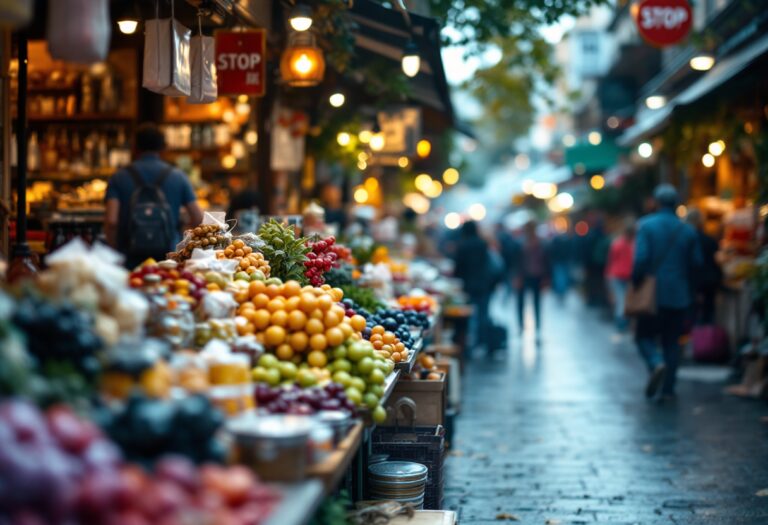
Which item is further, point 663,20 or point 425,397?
point 663,20

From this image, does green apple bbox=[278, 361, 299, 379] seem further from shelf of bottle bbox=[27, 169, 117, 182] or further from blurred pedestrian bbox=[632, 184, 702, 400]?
shelf of bottle bbox=[27, 169, 117, 182]

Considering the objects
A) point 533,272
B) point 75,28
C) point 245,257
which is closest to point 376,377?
point 245,257

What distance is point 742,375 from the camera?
13.1 m

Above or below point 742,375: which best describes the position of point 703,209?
above

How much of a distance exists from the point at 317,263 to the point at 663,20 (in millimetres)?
7918

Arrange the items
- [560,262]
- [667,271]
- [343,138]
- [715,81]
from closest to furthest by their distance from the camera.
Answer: [667,271] < [715,81] < [343,138] < [560,262]

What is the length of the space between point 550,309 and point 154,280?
23.4 metres

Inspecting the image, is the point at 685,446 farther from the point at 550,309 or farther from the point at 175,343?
the point at 550,309

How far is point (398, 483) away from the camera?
601 cm

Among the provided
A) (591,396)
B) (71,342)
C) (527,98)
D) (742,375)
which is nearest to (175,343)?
(71,342)

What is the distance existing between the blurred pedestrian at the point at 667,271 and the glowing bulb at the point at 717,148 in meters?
4.71

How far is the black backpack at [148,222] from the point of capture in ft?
27.5

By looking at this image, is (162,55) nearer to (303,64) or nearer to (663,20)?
(303,64)

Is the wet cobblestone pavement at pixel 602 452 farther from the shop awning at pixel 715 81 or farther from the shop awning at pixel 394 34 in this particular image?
the shop awning at pixel 394 34
